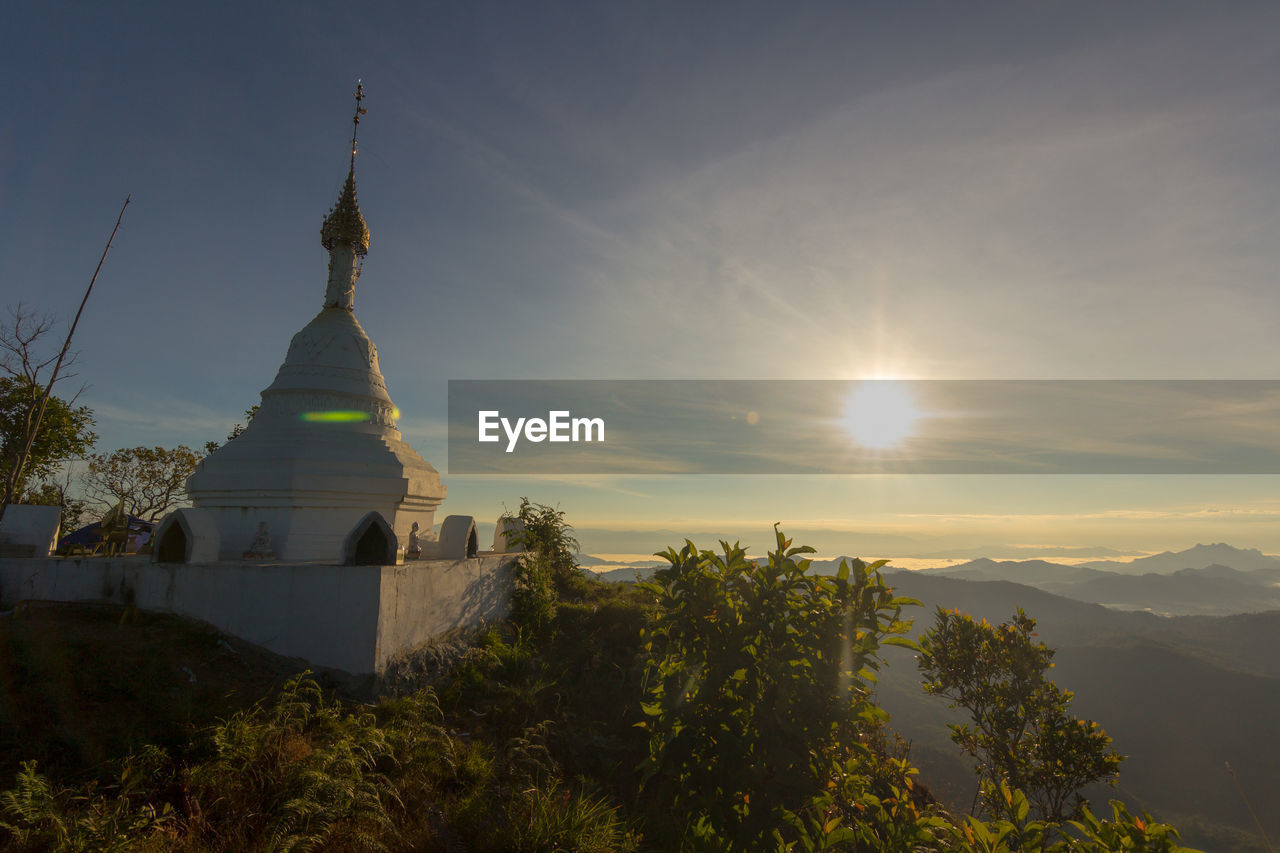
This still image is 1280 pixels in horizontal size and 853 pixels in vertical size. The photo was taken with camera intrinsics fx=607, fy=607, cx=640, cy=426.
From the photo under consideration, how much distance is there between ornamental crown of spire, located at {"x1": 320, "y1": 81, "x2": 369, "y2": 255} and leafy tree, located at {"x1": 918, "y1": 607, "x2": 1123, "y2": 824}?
19.3 m

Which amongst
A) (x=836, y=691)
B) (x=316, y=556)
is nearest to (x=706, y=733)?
(x=836, y=691)

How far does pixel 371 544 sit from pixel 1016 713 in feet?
43.1

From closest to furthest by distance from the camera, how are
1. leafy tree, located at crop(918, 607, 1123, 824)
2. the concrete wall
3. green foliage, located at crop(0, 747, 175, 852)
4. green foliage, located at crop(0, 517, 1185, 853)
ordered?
1. green foliage, located at crop(0, 517, 1185, 853)
2. green foliage, located at crop(0, 747, 175, 852)
3. the concrete wall
4. leafy tree, located at crop(918, 607, 1123, 824)

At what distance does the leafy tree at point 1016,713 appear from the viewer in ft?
36.3

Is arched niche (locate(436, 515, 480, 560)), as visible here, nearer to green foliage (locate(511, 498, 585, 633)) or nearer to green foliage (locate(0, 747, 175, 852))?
green foliage (locate(511, 498, 585, 633))

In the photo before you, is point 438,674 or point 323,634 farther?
point 438,674

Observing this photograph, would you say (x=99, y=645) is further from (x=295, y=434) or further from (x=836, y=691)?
(x=836, y=691)

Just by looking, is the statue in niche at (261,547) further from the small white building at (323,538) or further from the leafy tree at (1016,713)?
the leafy tree at (1016,713)

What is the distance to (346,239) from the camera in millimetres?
19312

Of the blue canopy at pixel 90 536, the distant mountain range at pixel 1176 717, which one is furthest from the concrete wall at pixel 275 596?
the distant mountain range at pixel 1176 717

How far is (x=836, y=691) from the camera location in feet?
15.9

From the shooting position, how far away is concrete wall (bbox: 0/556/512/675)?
1062cm

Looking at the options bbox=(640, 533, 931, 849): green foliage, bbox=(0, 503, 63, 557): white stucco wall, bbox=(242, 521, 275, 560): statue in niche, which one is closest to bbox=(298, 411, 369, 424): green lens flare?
bbox=(242, 521, 275, 560): statue in niche

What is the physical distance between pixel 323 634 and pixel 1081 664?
396 ft
